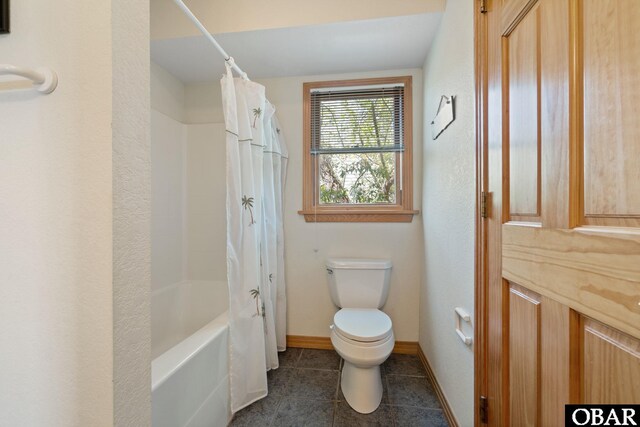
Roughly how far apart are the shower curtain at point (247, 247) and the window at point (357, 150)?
50cm

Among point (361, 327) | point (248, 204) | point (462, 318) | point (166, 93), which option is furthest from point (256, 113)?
point (462, 318)

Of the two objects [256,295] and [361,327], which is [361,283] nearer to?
[361,327]

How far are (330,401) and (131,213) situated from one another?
1.45 metres

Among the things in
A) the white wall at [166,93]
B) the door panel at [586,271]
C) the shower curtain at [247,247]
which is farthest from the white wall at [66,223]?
the white wall at [166,93]

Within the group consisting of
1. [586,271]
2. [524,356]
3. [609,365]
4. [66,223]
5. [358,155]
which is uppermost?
[358,155]

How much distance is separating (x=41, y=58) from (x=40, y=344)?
24.2 inches

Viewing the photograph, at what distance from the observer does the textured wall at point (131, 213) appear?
1.71 ft

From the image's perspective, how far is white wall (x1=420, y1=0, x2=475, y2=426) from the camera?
1.04 m

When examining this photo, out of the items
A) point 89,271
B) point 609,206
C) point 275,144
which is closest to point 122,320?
point 89,271

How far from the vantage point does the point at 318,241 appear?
1.97 meters

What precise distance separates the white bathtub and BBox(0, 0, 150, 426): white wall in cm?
A: 37

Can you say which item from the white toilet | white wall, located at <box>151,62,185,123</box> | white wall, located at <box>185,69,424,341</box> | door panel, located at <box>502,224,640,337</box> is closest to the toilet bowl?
the white toilet

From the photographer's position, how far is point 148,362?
2.00 feet

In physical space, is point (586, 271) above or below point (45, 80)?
below
